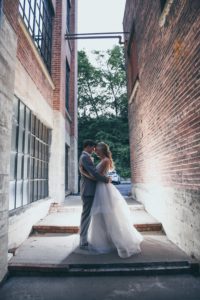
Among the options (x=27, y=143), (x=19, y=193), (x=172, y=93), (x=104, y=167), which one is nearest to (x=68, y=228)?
(x=19, y=193)

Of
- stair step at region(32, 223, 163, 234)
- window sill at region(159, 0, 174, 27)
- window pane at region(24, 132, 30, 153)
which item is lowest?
stair step at region(32, 223, 163, 234)

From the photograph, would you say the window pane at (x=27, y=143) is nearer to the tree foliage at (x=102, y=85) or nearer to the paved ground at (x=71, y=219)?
the paved ground at (x=71, y=219)

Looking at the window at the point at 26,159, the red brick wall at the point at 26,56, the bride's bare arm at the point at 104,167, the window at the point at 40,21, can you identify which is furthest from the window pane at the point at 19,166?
the window at the point at 40,21

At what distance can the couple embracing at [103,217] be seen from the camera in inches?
144

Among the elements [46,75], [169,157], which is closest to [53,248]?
[169,157]

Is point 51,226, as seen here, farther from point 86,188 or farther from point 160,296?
point 160,296

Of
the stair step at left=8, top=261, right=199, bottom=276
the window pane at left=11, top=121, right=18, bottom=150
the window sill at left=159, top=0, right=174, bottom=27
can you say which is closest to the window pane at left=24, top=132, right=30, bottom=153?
the window pane at left=11, top=121, right=18, bottom=150

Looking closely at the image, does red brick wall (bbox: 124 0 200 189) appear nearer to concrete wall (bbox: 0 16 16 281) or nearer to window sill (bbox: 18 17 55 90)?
concrete wall (bbox: 0 16 16 281)

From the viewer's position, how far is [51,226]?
490 centimetres

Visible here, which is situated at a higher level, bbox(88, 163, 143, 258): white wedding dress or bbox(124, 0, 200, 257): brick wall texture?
bbox(124, 0, 200, 257): brick wall texture

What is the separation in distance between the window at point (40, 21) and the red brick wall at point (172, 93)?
9.77 ft

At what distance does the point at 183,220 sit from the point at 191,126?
1.55 m

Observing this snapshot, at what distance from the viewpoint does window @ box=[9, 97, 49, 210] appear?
439cm

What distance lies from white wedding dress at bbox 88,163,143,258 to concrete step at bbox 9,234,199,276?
17 centimetres
